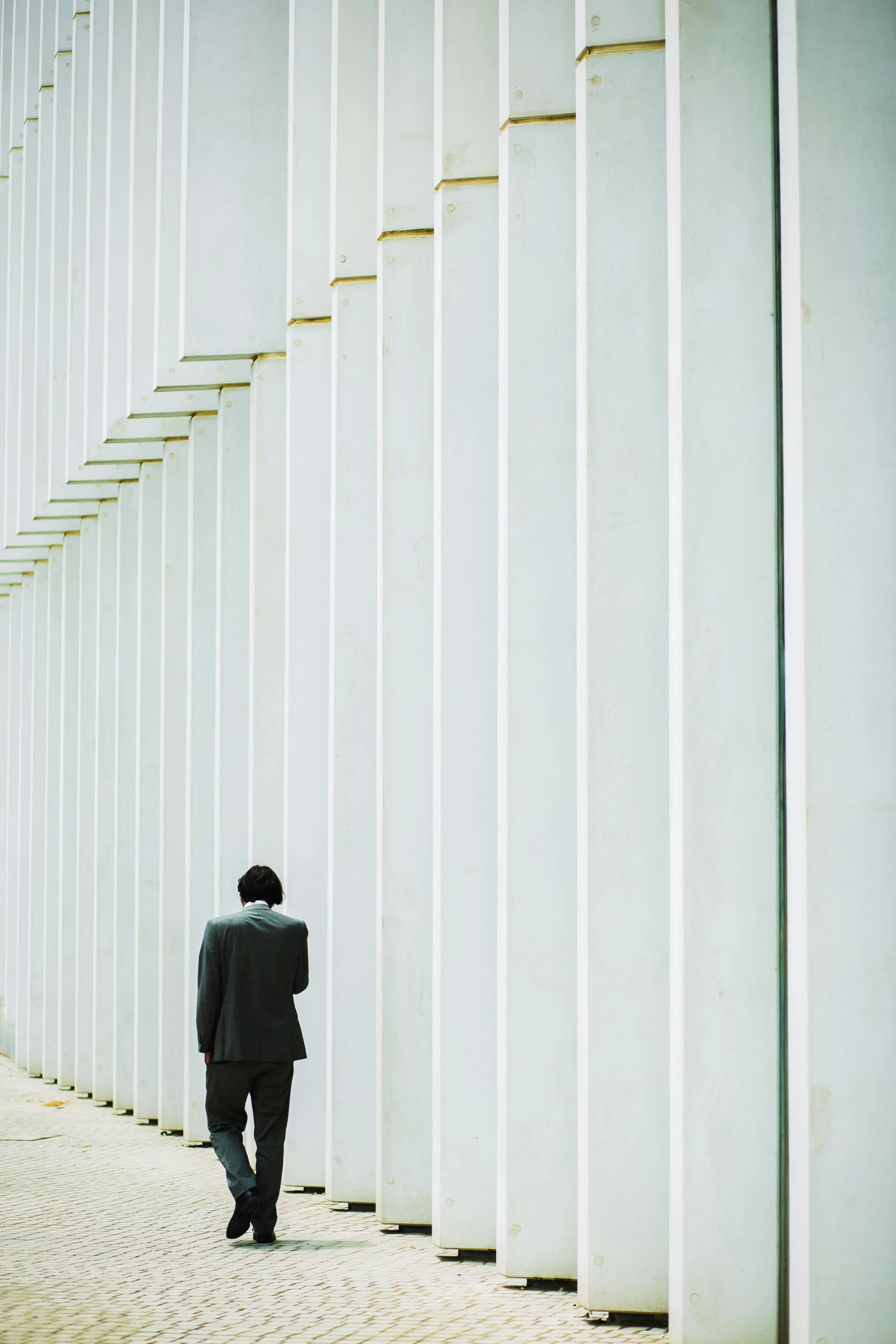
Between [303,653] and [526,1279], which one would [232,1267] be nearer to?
[526,1279]

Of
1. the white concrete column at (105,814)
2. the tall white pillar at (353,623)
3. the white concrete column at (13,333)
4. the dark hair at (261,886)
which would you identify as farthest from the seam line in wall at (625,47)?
the white concrete column at (13,333)

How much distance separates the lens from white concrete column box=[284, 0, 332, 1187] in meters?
9.82

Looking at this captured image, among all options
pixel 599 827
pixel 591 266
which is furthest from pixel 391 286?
pixel 599 827

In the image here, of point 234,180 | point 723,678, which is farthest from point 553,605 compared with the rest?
point 234,180

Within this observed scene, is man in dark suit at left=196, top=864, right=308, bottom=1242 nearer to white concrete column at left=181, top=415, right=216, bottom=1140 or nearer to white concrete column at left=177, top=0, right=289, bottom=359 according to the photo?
white concrete column at left=181, top=415, right=216, bottom=1140

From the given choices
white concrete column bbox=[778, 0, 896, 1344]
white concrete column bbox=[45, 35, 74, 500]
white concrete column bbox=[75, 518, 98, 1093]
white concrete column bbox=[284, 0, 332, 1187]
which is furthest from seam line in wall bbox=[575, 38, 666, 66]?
white concrete column bbox=[75, 518, 98, 1093]

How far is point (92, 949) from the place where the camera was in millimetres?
15008

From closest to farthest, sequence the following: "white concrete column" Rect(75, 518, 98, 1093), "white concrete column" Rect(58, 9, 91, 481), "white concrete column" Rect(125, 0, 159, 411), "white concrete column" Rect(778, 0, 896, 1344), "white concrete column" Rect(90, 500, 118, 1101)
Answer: "white concrete column" Rect(778, 0, 896, 1344) < "white concrete column" Rect(125, 0, 159, 411) < "white concrete column" Rect(90, 500, 118, 1101) < "white concrete column" Rect(58, 9, 91, 481) < "white concrete column" Rect(75, 518, 98, 1093)

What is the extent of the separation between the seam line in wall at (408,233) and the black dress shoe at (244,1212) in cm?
488

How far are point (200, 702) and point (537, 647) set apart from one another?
5.73 meters

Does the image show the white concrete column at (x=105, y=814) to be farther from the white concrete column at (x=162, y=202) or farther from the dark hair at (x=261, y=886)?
the dark hair at (x=261, y=886)

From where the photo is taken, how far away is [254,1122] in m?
7.78

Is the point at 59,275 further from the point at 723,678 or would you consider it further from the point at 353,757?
the point at 723,678

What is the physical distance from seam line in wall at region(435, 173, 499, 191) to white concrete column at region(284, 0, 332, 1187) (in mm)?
2209
